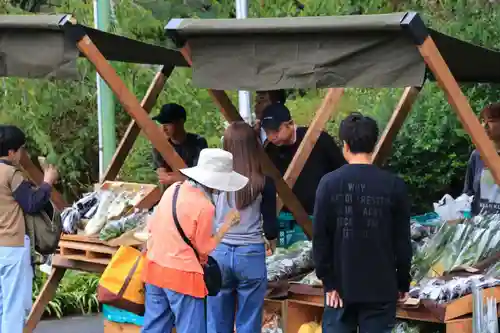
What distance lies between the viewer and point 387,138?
666cm

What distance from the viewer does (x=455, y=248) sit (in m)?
5.56

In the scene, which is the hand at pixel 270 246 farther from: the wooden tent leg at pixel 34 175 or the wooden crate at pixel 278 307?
the wooden tent leg at pixel 34 175

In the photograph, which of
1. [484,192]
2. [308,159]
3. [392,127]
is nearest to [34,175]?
[308,159]

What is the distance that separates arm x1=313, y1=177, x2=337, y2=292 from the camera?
4422 mm

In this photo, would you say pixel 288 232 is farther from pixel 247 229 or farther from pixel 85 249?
pixel 85 249

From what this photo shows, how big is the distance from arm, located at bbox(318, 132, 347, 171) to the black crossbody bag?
60.8 inches

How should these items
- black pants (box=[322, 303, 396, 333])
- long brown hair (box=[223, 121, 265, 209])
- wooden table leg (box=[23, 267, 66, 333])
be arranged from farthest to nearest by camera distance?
wooden table leg (box=[23, 267, 66, 333]) < long brown hair (box=[223, 121, 265, 209]) < black pants (box=[322, 303, 396, 333])

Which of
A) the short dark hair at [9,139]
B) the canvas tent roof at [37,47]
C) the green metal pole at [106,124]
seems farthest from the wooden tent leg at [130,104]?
the green metal pole at [106,124]

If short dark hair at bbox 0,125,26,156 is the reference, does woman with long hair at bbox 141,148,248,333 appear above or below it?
below

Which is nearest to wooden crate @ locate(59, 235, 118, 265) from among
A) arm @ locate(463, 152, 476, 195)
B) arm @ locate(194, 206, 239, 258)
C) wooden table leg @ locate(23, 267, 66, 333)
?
wooden table leg @ locate(23, 267, 66, 333)

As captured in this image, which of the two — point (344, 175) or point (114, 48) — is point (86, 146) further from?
point (344, 175)

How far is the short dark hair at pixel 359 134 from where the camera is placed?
4387 millimetres

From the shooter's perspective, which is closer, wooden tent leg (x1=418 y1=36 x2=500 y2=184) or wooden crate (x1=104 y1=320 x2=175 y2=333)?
wooden tent leg (x1=418 y1=36 x2=500 y2=184)

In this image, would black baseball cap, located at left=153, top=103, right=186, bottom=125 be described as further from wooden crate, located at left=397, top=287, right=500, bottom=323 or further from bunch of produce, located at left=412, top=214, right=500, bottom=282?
wooden crate, located at left=397, top=287, right=500, bottom=323
